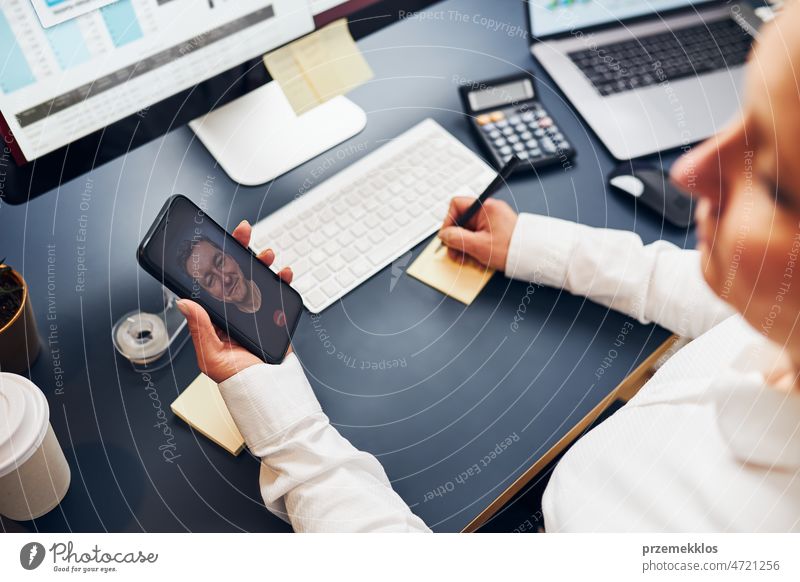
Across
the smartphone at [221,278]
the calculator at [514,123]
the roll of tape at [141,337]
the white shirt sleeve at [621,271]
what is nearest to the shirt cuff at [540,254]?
the white shirt sleeve at [621,271]

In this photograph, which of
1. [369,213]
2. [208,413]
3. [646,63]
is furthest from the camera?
[646,63]

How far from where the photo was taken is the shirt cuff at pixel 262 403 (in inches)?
21.9

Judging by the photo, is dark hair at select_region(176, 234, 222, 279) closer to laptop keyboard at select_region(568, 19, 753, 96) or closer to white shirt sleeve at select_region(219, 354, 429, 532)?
white shirt sleeve at select_region(219, 354, 429, 532)

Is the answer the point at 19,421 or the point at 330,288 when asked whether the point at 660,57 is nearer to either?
the point at 330,288

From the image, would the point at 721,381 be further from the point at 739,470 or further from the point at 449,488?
the point at 449,488

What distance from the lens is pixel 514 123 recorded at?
77 centimetres

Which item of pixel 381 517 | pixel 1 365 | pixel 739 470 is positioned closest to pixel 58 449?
pixel 1 365

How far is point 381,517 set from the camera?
0.53 metres

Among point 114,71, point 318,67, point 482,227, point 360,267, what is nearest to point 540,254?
point 482,227

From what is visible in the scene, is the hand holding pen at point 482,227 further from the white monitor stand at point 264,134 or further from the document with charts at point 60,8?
the document with charts at point 60,8

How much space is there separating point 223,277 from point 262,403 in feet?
0.35

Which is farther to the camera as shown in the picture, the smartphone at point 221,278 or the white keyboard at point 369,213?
the white keyboard at point 369,213

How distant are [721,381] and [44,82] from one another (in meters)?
0.57

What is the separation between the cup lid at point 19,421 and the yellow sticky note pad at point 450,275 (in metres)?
0.34
